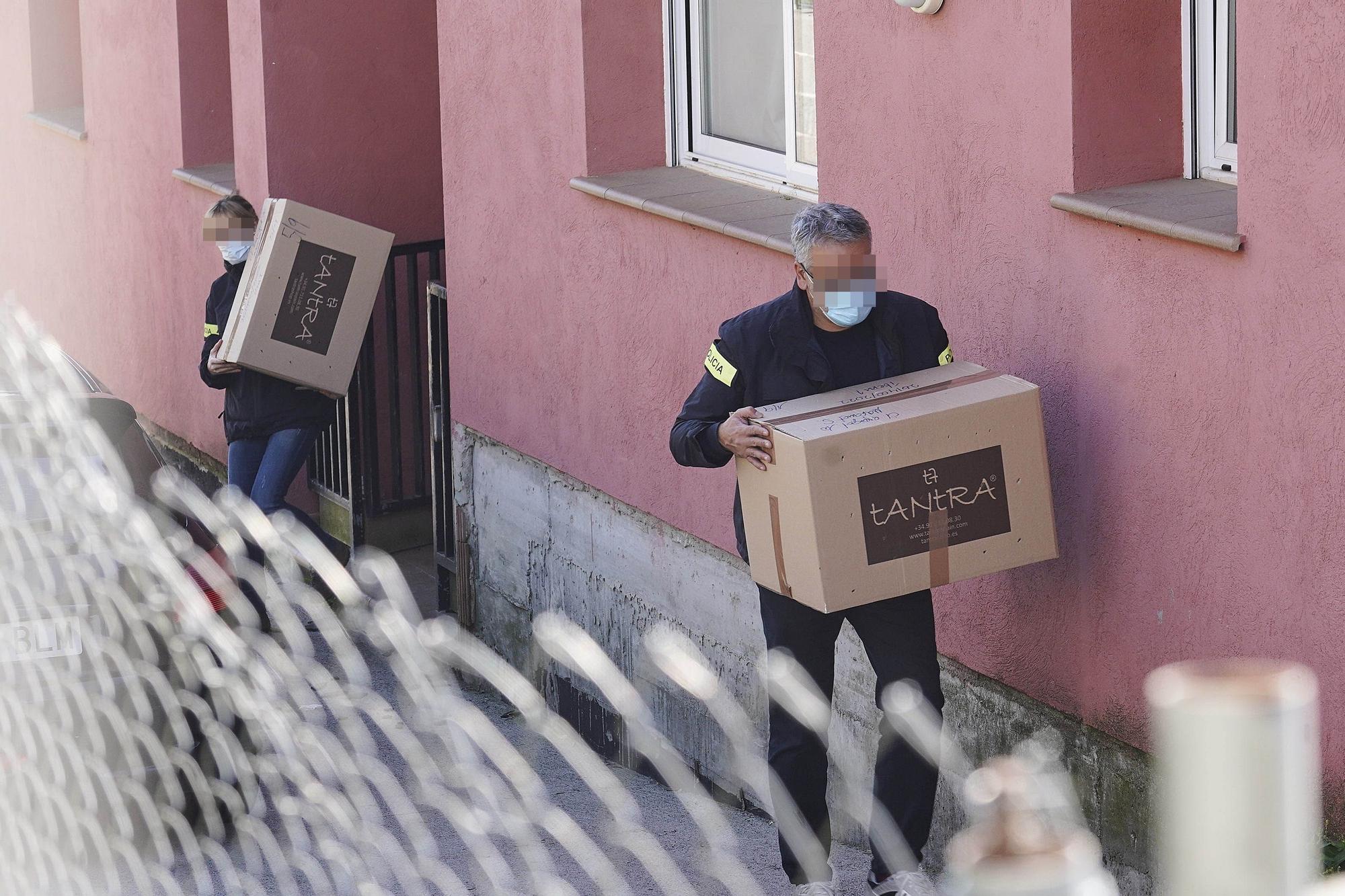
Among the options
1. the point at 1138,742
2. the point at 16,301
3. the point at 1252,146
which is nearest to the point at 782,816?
the point at 1138,742

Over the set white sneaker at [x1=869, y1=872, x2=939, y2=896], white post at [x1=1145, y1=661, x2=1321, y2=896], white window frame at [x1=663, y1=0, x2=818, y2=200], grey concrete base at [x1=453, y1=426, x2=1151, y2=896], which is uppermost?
white window frame at [x1=663, y1=0, x2=818, y2=200]

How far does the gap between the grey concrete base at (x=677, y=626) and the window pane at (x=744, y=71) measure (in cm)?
135

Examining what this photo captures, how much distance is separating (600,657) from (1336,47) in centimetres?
364

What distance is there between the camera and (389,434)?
8.75 m

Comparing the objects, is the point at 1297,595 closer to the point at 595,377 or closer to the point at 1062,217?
the point at 1062,217

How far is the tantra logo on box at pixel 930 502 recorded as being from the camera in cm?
379

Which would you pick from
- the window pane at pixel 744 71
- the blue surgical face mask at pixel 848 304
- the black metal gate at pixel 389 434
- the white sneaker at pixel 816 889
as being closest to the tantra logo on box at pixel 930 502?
the blue surgical face mask at pixel 848 304

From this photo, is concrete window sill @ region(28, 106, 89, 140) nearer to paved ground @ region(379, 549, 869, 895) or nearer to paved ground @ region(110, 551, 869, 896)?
paved ground @ region(379, 549, 869, 895)

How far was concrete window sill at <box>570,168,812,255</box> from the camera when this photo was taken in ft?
17.0

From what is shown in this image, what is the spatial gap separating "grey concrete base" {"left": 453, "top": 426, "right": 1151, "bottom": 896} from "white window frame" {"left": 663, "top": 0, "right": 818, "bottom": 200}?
120cm

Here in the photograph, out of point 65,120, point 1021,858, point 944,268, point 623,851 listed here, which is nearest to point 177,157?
point 65,120

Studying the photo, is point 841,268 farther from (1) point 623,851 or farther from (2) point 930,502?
(1) point 623,851

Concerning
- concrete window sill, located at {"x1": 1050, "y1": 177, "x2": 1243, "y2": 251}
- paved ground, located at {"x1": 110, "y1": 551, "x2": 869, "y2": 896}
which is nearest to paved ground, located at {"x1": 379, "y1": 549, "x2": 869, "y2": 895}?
paved ground, located at {"x1": 110, "y1": 551, "x2": 869, "y2": 896}

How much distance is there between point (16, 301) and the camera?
13164 mm
